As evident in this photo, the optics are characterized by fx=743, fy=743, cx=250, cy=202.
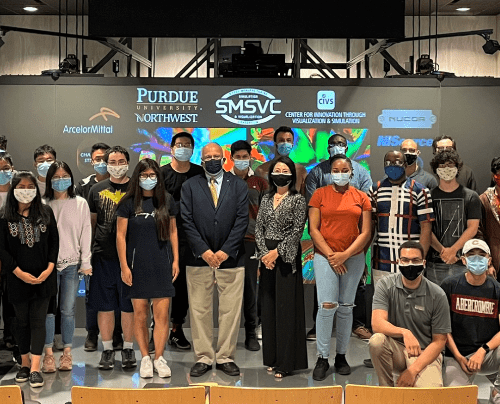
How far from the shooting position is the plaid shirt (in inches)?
230

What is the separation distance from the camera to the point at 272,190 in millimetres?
5895

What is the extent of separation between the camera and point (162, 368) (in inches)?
228

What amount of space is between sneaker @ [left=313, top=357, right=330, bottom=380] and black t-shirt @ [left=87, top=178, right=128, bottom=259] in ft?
6.01

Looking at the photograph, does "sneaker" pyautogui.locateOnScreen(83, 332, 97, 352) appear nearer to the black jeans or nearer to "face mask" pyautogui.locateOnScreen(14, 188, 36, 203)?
the black jeans

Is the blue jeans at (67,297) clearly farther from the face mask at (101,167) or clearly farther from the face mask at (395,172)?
the face mask at (395,172)

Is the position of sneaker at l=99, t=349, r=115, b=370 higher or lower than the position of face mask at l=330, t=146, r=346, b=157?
lower

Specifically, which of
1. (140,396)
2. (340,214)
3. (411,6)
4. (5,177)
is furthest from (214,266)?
(411,6)

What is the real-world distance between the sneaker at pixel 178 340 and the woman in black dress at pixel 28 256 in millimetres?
1474

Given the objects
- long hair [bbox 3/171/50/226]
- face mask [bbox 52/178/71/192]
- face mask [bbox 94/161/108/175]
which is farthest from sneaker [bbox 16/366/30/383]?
face mask [bbox 94/161/108/175]

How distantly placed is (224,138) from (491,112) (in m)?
2.79

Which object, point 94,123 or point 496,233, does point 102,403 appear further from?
point 94,123

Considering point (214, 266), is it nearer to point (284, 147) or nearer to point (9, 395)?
point (284, 147)

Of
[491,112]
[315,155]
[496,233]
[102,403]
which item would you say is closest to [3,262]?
[102,403]

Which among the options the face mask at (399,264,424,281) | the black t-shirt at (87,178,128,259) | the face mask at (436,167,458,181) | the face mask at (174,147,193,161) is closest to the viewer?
the face mask at (399,264,424,281)
